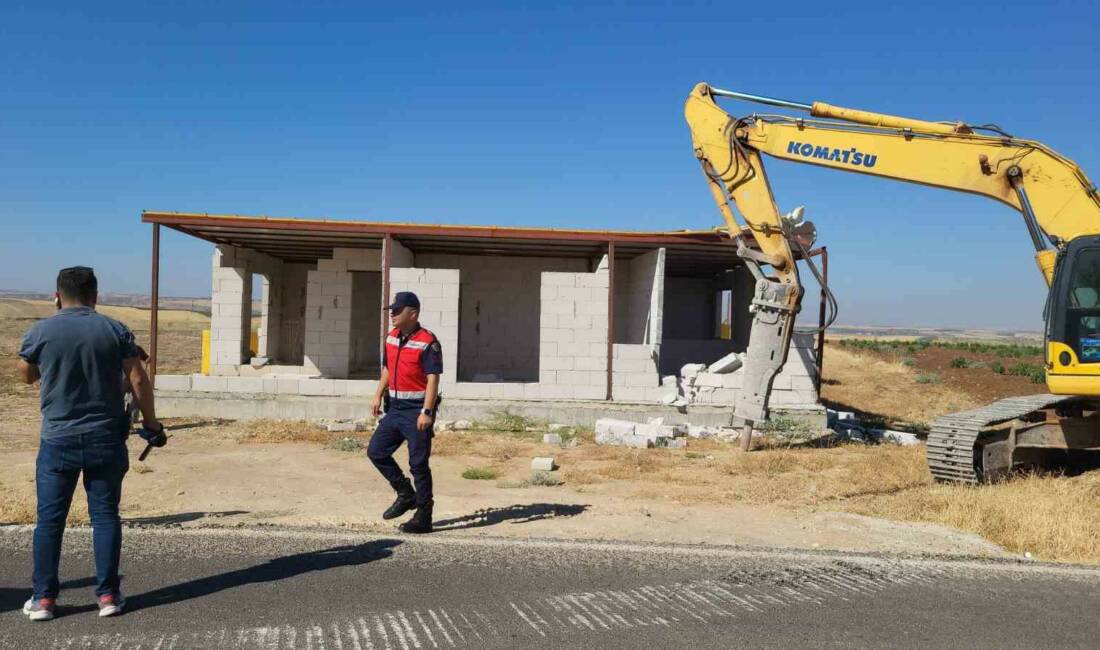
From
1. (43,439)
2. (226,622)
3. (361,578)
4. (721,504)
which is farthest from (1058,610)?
(43,439)

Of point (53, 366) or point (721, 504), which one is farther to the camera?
point (721, 504)

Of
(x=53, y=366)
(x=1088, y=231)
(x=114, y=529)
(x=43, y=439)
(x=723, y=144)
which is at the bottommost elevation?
(x=114, y=529)

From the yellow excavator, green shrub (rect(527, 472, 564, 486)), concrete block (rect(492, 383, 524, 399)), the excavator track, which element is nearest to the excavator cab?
the yellow excavator

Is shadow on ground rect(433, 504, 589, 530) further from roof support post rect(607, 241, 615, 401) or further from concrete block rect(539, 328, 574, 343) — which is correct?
concrete block rect(539, 328, 574, 343)

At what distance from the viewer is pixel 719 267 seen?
19500 millimetres

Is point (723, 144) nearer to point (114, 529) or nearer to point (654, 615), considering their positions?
point (654, 615)

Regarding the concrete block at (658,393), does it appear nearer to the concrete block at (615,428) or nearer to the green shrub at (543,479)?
the concrete block at (615,428)

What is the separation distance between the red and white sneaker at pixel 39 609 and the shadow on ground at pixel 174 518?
235 centimetres

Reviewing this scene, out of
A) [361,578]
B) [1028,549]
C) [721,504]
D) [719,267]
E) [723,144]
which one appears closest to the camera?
[361,578]

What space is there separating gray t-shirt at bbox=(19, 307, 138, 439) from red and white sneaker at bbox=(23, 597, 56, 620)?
2.79ft

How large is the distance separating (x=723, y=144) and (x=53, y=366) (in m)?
9.55

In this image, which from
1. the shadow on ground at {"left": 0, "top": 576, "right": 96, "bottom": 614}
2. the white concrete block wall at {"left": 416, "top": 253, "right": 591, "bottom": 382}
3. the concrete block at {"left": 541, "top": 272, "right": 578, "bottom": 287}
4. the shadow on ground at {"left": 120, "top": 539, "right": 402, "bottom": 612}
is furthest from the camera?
the white concrete block wall at {"left": 416, "top": 253, "right": 591, "bottom": 382}

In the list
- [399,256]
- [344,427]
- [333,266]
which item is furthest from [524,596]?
[333,266]

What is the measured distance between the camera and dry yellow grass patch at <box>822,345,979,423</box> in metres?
20.1
